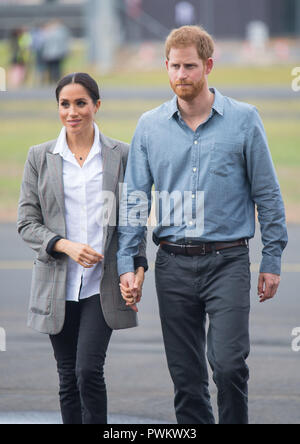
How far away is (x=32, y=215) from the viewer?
4.38 m

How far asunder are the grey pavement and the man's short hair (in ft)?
7.29

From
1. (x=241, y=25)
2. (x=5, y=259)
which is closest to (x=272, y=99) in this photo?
(x=5, y=259)

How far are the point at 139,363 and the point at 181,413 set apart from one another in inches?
88.5

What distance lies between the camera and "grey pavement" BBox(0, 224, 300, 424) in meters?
5.41

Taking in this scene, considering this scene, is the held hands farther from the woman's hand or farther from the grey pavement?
the grey pavement

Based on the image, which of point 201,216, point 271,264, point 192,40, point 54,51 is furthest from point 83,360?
point 54,51

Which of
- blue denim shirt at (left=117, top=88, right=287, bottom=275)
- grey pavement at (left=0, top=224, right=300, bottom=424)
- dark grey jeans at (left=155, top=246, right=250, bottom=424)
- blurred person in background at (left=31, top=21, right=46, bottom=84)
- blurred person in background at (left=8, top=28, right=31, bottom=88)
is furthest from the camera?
blurred person in background at (left=8, top=28, right=31, bottom=88)

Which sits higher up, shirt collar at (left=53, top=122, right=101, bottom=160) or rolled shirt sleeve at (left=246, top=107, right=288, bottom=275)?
shirt collar at (left=53, top=122, right=101, bottom=160)

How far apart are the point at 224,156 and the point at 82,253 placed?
0.79m

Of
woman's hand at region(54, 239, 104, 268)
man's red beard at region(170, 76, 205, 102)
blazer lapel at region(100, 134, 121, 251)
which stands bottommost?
woman's hand at region(54, 239, 104, 268)

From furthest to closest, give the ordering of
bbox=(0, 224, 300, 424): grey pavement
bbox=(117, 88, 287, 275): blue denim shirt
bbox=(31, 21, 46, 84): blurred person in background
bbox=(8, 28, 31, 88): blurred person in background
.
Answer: bbox=(8, 28, 31, 88): blurred person in background
bbox=(31, 21, 46, 84): blurred person in background
bbox=(0, 224, 300, 424): grey pavement
bbox=(117, 88, 287, 275): blue denim shirt

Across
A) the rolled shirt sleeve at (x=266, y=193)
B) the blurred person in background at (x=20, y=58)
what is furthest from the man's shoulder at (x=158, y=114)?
the blurred person in background at (x=20, y=58)

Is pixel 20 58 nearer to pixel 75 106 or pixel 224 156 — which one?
pixel 75 106

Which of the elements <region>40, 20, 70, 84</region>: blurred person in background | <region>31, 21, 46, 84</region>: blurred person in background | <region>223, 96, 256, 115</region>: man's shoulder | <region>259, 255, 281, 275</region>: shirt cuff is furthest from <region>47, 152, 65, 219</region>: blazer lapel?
<region>31, 21, 46, 84</region>: blurred person in background
